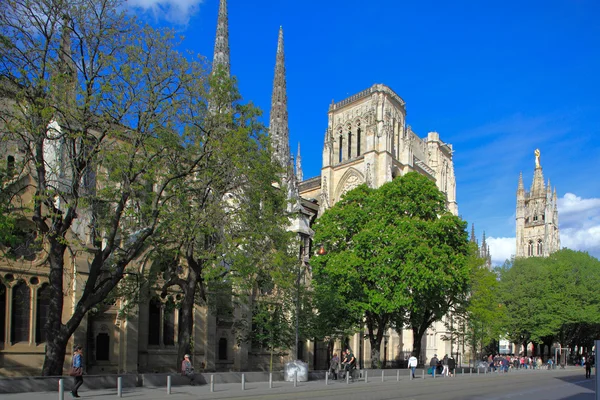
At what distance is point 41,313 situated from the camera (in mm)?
27672

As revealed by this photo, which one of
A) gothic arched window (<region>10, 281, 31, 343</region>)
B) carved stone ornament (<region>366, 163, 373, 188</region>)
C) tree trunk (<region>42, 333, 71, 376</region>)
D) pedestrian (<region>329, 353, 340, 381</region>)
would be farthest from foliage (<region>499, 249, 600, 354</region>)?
tree trunk (<region>42, 333, 71, 376</region>)

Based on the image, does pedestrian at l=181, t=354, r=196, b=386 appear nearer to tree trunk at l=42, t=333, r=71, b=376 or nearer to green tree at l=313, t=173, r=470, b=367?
tree trunk at l=42, t=333, r=71, b=376

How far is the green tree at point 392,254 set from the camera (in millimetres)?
34188

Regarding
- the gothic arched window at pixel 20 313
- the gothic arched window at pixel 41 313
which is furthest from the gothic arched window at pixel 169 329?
the gothic arched window at pixel 20 313

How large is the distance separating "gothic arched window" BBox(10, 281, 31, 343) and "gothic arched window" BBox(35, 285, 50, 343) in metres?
0.47

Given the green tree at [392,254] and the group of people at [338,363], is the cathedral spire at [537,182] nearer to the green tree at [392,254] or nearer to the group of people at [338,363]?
the green tree at [392,254]

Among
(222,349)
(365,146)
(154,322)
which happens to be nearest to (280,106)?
(365,146)

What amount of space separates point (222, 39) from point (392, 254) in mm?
30833

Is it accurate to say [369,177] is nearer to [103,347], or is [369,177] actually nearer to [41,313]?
[103,347]

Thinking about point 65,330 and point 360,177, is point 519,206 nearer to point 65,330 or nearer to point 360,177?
point 360,177

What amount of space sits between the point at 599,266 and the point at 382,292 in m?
44.6

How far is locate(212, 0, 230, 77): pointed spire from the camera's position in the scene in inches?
2153

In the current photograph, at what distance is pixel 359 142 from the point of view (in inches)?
2805

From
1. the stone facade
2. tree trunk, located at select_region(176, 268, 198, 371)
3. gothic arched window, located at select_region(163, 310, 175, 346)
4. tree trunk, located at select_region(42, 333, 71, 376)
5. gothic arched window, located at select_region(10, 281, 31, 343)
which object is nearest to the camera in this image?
tree trunk, located at select_region(42, 333, 71, 376)
